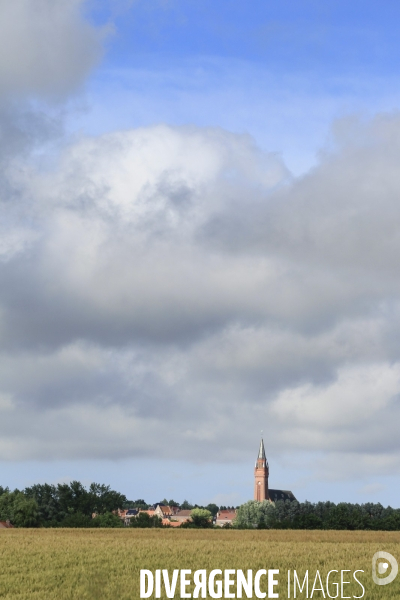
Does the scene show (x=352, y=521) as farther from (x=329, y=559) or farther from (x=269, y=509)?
(x=329, y=559)

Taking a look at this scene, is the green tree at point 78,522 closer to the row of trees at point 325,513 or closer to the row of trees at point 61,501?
the row of trees at point 61,501

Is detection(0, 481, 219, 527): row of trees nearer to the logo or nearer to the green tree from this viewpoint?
the green tree

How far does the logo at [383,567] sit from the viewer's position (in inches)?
1422

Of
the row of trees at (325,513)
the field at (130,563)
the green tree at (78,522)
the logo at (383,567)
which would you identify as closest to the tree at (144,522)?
the green tree at (78,522)

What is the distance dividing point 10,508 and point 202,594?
112458mm

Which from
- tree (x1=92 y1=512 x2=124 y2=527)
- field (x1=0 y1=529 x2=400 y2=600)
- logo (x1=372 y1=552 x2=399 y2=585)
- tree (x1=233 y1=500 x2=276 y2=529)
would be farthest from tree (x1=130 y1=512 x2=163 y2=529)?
logo (x1=372 y1=552 x2=399 y2=585)

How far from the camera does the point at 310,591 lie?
33.3 m

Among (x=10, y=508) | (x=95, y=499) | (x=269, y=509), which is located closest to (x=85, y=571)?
(x=10, y=508)

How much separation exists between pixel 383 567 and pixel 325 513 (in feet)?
449

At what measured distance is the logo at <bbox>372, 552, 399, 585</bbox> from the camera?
118ft

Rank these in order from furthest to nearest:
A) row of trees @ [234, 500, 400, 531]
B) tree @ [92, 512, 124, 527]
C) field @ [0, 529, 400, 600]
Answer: row of trees @ [234, 500, 400, 531] < tree @ [92, 512, 124, 527] < field @ [0, 529, 400, 600]

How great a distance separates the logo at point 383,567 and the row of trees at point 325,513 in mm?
74554

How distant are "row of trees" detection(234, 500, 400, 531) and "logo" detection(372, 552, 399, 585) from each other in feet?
245

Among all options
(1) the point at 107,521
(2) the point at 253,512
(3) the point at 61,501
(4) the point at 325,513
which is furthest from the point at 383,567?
(2) the point at 253,512
